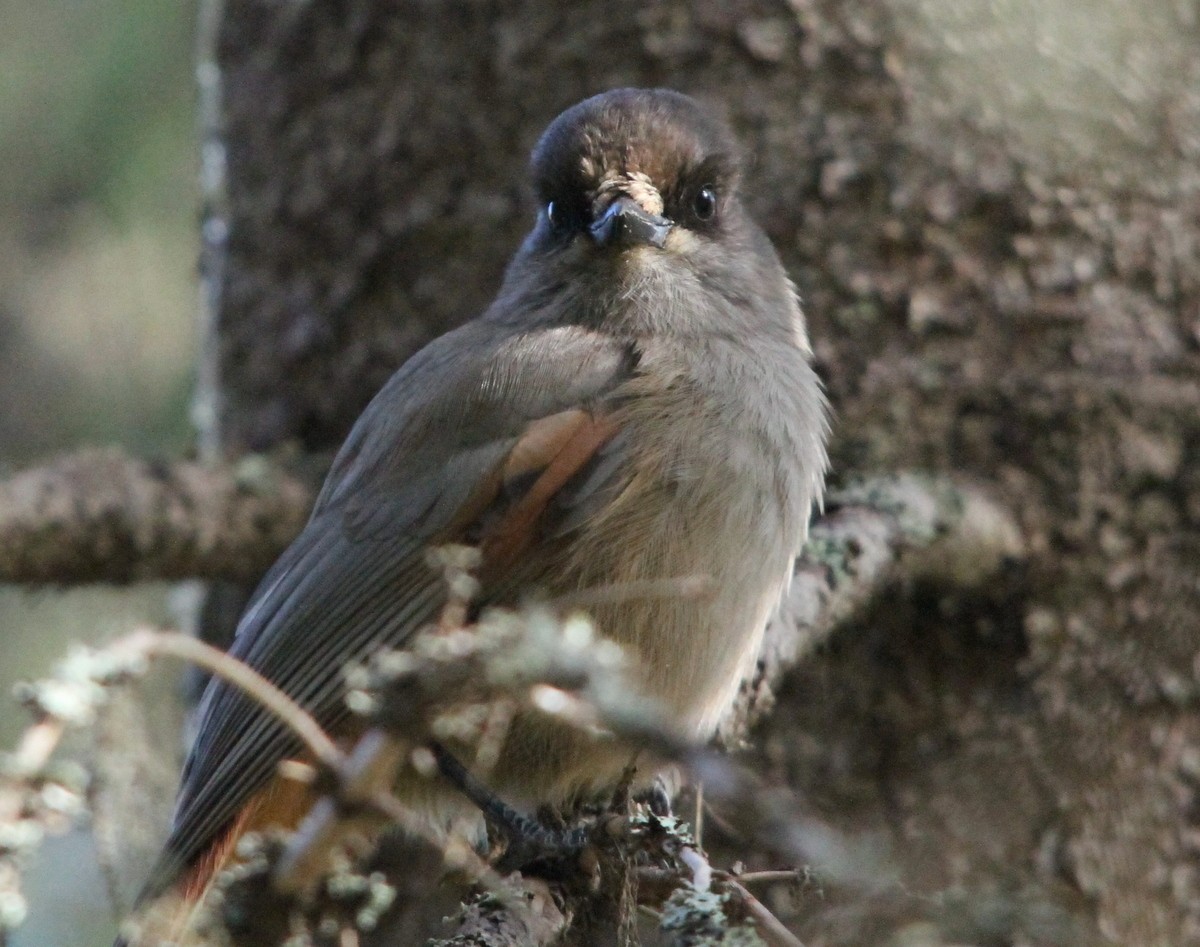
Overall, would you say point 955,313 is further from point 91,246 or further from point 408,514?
point 91,246

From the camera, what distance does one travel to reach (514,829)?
10.00ft

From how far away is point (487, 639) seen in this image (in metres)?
1.70

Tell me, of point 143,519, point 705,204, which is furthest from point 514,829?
point 705,204

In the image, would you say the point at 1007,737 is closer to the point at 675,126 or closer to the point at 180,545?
the point at 675,126

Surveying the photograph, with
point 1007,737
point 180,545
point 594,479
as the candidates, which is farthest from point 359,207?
point 1007,737

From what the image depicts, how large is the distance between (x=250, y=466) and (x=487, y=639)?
2.44 m

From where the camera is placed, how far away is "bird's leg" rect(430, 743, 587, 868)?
2.78m

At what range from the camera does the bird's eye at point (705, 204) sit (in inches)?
159

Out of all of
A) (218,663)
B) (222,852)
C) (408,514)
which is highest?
(218,663)

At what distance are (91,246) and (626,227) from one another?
3585 millimetres

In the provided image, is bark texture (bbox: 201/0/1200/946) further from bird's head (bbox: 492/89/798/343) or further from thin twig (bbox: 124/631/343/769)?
thin twig (bbox: 124/631/343/769)

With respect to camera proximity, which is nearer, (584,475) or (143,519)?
(584,475)

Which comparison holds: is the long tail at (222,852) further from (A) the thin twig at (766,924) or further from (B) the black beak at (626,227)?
(B) the black beak at (626,227)

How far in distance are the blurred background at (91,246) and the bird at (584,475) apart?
8.77 ft
